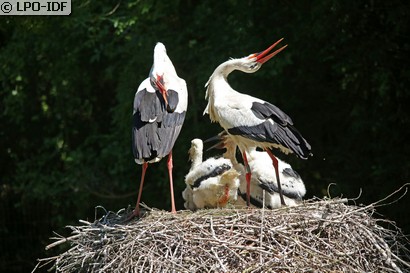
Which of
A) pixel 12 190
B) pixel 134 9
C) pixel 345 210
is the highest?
pixel 134 9

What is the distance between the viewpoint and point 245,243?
21.9 ft

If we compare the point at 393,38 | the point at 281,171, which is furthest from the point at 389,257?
the point at 393,38

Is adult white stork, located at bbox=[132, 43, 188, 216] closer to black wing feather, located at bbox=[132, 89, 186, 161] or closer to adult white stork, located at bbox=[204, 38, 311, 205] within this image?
black wing feather, located at bbox=[132, 89, 186, 161]

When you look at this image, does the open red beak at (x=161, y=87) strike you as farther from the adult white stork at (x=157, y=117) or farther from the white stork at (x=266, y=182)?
the white stork at (x=266, y=182)

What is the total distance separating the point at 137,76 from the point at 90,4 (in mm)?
1043

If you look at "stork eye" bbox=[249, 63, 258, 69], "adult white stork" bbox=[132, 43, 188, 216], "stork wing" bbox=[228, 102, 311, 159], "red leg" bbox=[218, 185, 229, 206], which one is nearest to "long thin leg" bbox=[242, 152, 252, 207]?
"red leg" bbox=[218, 185, 229, 206]

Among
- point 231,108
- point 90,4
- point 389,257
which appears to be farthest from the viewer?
point 90,4

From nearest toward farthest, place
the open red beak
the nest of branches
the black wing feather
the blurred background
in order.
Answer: the nest of branches → the black wing feather → the open red beak → the blurred background

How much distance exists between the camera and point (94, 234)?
715 centimetres

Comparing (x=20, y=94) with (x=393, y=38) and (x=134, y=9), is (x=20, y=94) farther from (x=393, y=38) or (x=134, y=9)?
(x=393, y=38)

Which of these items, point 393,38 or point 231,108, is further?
point 393,38

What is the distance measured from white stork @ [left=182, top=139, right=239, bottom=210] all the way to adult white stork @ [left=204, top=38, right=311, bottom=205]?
0.16 meters

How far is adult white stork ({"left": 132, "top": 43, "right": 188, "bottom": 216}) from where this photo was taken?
283 inches

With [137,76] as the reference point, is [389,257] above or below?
below
